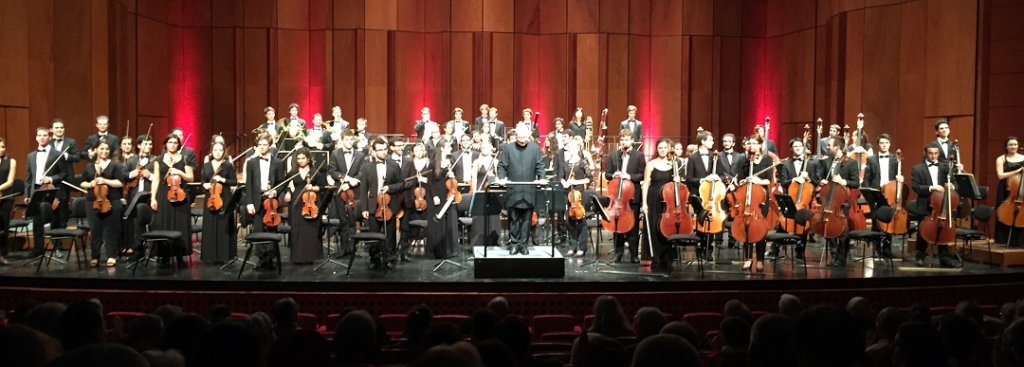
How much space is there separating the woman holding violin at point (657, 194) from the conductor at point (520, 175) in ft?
3.91

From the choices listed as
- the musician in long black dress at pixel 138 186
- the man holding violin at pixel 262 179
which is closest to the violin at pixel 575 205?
the man holding violin at pixel 262 179

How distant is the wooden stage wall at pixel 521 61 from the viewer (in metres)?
15.3

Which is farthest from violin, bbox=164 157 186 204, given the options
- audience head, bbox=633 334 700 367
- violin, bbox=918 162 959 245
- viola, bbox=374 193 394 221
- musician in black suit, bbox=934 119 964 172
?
musician in black suit, bbox=934 119 964 172

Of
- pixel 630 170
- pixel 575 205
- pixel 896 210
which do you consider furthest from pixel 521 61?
pixel 896 210

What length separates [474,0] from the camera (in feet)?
63.3

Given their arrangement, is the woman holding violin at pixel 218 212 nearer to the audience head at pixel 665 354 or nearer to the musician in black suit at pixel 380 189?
the musician in black suit at pixel 380 189

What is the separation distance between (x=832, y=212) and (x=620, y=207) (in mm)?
2320

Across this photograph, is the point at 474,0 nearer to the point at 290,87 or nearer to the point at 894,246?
the point at 290,87

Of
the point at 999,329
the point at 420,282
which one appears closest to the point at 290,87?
the point at 420,282

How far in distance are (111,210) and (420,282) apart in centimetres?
373

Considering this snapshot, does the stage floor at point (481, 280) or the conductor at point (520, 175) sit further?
the conductor at point (520, 175)

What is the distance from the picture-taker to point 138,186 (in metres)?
10.6

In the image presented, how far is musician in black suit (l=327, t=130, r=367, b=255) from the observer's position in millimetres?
11281

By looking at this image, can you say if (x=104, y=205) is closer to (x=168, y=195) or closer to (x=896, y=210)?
(x=168, y=195)
